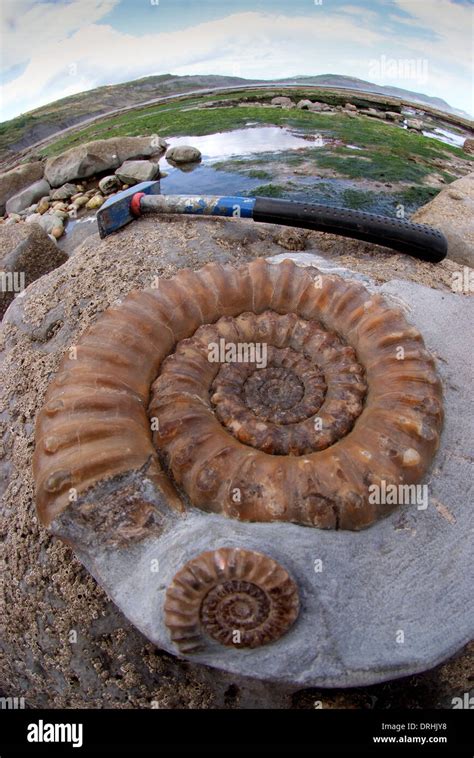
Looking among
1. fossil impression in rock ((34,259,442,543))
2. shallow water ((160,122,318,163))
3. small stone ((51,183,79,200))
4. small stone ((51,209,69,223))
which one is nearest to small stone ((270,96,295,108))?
shallow water ((160,122,318,163))

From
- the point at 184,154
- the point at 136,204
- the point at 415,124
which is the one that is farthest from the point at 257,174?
the point at 415,124

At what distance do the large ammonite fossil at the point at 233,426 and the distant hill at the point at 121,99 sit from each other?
569 cm

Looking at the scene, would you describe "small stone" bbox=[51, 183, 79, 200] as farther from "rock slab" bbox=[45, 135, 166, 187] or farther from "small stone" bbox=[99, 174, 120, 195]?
"small stone" bbox=[99, 174, 120, 195]

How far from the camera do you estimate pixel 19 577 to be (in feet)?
9.28

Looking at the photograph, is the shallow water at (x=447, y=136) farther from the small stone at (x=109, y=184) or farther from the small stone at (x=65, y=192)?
the small stone at (x=65, y=192)

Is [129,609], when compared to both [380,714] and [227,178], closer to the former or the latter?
[380,714]

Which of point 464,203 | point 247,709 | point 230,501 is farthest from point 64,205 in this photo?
point 247,709

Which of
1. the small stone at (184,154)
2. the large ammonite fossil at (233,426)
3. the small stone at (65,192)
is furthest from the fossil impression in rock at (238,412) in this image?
the small stone at (65,192)

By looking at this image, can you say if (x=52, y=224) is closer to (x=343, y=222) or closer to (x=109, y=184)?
(x=109, y=184)

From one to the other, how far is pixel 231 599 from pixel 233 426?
72 cm

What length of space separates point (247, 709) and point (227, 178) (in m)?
4.69

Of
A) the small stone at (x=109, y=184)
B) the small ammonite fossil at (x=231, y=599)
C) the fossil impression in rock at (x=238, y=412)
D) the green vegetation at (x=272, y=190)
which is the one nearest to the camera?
the small ammonite fossil at (x=231, y=599)

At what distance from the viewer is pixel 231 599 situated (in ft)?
6.55

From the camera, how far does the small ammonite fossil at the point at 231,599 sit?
1992 mm
